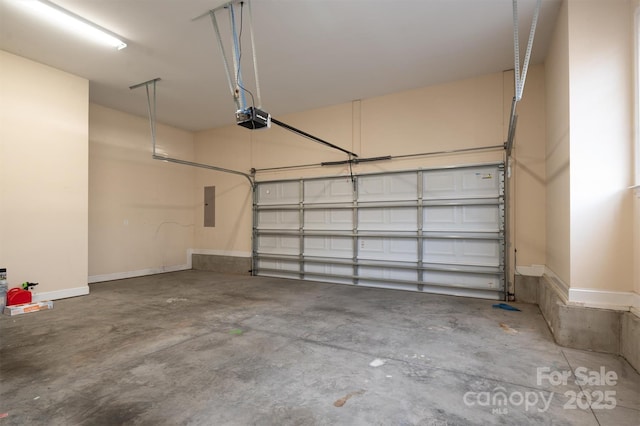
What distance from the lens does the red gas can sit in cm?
435

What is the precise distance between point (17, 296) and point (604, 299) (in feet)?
24.1

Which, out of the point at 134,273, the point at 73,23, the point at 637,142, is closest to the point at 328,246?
the point at 134,273

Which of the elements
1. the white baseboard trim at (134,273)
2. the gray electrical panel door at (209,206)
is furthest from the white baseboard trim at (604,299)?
the white baseboard trim at (134,273)

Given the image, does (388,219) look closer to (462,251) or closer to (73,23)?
(462,251)

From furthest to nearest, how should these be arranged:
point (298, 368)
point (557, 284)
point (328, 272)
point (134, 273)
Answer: point (134, 273)
point (328, 272)
point (557, 284)
point (298, 368)

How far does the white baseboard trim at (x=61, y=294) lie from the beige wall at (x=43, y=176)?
0.05 ft

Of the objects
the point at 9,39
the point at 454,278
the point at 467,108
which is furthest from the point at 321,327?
the point at 9,39

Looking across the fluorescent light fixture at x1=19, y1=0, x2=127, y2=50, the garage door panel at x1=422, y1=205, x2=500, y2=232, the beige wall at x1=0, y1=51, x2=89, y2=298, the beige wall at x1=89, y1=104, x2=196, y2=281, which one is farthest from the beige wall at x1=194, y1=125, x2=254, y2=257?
the garage door panel at x1=422, y1=205, x2=500, y2=232

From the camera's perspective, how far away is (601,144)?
2.98 meters

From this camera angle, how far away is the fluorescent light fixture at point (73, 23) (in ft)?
11.7

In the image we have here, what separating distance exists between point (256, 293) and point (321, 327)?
87.8 inches

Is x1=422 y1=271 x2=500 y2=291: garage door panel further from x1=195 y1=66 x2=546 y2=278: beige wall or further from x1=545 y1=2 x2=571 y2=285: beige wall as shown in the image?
x1=545 y1=2 x2=571 y2=285: beige wall

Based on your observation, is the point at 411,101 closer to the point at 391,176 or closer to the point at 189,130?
the point at 391,176

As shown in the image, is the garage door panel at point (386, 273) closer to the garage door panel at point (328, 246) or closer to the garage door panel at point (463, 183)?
the garage door panel at point (328, 246)
